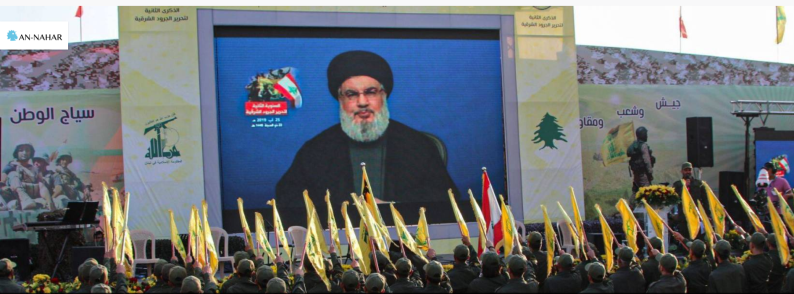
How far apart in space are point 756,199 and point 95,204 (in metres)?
12.6

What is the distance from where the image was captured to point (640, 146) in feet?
64.4

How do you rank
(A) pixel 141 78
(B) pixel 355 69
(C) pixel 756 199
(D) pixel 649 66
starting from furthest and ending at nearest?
(D) pixel 649 66 → (C) pixel 756 199 → (B) pixel 355 69 → (A) pixel 141 78

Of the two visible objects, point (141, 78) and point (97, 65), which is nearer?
point (141, 78)

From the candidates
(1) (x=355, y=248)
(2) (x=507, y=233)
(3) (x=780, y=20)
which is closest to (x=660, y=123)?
(3) (x=780, y=20)

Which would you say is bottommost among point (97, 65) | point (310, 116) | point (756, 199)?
point (756, 199)

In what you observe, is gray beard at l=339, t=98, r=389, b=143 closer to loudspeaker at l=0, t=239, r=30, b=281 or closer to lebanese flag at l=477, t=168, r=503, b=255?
lebanese flag at l=477, t=168, r=503, b=255

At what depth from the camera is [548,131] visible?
17906 millimetres

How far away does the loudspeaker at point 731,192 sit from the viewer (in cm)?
1811

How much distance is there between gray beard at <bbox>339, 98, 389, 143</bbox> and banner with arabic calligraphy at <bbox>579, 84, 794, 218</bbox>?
4.79m

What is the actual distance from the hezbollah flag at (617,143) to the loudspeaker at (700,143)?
140cm

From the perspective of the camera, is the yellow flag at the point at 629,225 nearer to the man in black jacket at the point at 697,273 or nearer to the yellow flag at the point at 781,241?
the yellow flag at the point at 781,241

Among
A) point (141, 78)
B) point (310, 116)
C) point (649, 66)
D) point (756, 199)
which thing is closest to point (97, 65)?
point (141, 78)

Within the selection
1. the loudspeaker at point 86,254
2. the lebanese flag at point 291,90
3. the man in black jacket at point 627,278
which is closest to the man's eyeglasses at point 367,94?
the lebanese flag at point 291,90

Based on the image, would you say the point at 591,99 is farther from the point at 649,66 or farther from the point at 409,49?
the point at 409,49
